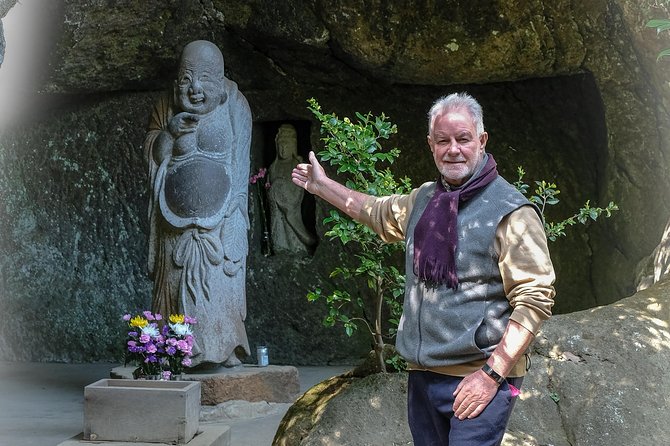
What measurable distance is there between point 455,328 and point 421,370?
0.55 ft

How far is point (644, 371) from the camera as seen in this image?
356 centimetres

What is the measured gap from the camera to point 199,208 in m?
6.06

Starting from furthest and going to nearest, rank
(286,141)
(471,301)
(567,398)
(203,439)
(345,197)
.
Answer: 1. (286,141)
2. (203,439)
3. (567,398)
4. (345,197)
5. (471,301)

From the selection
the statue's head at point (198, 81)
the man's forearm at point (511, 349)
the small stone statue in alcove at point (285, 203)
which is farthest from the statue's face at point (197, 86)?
the man's forearm at point (511, 349)

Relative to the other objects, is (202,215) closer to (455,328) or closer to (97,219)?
(97,219)

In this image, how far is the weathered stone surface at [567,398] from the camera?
11.1 ft

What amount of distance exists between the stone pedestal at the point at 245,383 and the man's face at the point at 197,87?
5.66ft

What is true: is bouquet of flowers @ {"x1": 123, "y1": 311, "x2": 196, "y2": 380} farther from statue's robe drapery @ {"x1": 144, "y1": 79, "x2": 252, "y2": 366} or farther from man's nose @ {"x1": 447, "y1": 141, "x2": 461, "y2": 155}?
man's nose @ {"x1": 447, "y1": 141, "x2": 461, "y2": 155}

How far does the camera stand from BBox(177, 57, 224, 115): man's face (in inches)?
241

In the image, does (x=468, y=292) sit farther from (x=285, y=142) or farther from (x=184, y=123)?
(x=285, y=142)

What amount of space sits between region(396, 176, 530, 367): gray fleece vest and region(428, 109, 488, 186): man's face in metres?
0.08

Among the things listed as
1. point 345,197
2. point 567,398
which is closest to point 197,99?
point 567,398

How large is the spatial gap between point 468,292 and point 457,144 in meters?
0.38

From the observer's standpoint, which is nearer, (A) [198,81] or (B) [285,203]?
(A) [198,81]
